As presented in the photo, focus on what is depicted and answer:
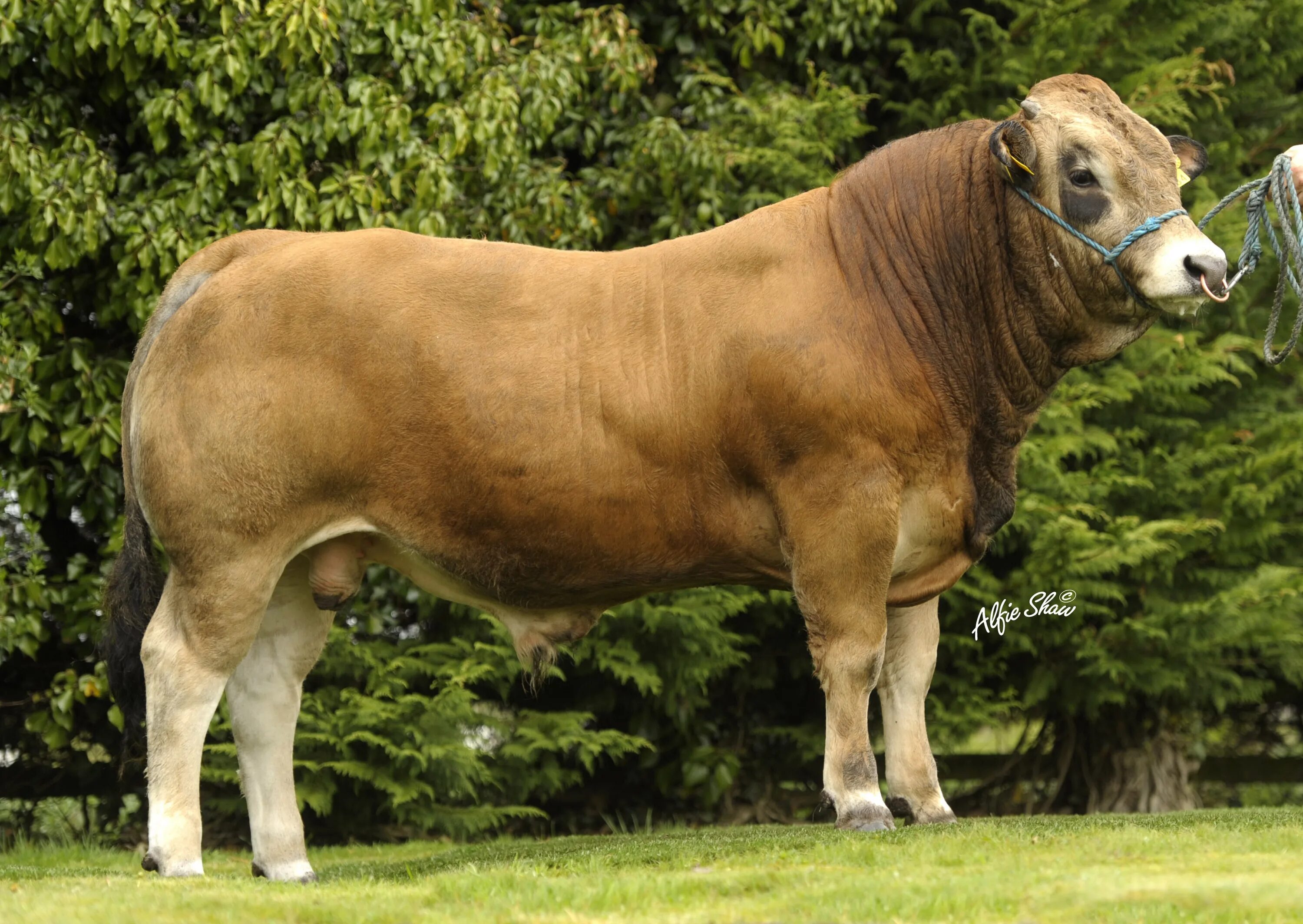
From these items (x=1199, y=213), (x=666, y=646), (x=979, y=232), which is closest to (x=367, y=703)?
(x=666, y=646)

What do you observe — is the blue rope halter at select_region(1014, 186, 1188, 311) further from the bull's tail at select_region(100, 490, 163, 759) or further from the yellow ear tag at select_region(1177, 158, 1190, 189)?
the bull's tail at select_region(100, 490, 163, 759)

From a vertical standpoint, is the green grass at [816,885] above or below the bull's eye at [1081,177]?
below

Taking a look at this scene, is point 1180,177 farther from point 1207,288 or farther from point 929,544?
point 929,544

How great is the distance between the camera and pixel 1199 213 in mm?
8742

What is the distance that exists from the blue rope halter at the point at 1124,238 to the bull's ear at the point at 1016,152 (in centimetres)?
4

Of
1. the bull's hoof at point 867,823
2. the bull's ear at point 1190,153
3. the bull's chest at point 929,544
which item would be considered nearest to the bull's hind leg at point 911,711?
the bull's chest at point 929,544

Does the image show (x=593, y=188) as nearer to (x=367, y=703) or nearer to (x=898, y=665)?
(x=367, y=703)

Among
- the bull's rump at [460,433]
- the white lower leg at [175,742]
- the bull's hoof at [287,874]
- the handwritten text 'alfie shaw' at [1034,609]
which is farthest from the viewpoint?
the handwritten text 'alfie shaw' at [1034,609]

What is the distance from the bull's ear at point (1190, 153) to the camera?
18.9 feet

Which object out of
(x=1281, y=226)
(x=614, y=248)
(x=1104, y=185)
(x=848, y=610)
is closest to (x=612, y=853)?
(x=848, y=610)

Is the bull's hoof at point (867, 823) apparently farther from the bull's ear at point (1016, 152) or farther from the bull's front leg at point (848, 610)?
the bull's ear at point (1016, 152)

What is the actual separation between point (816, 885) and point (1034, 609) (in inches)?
175

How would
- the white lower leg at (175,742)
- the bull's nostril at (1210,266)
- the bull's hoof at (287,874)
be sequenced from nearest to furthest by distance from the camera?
the bull's nostril at (1210,266)
the white lower leg at (175,742)
the bull's hoof at (287,874)

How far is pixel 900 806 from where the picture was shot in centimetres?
565
